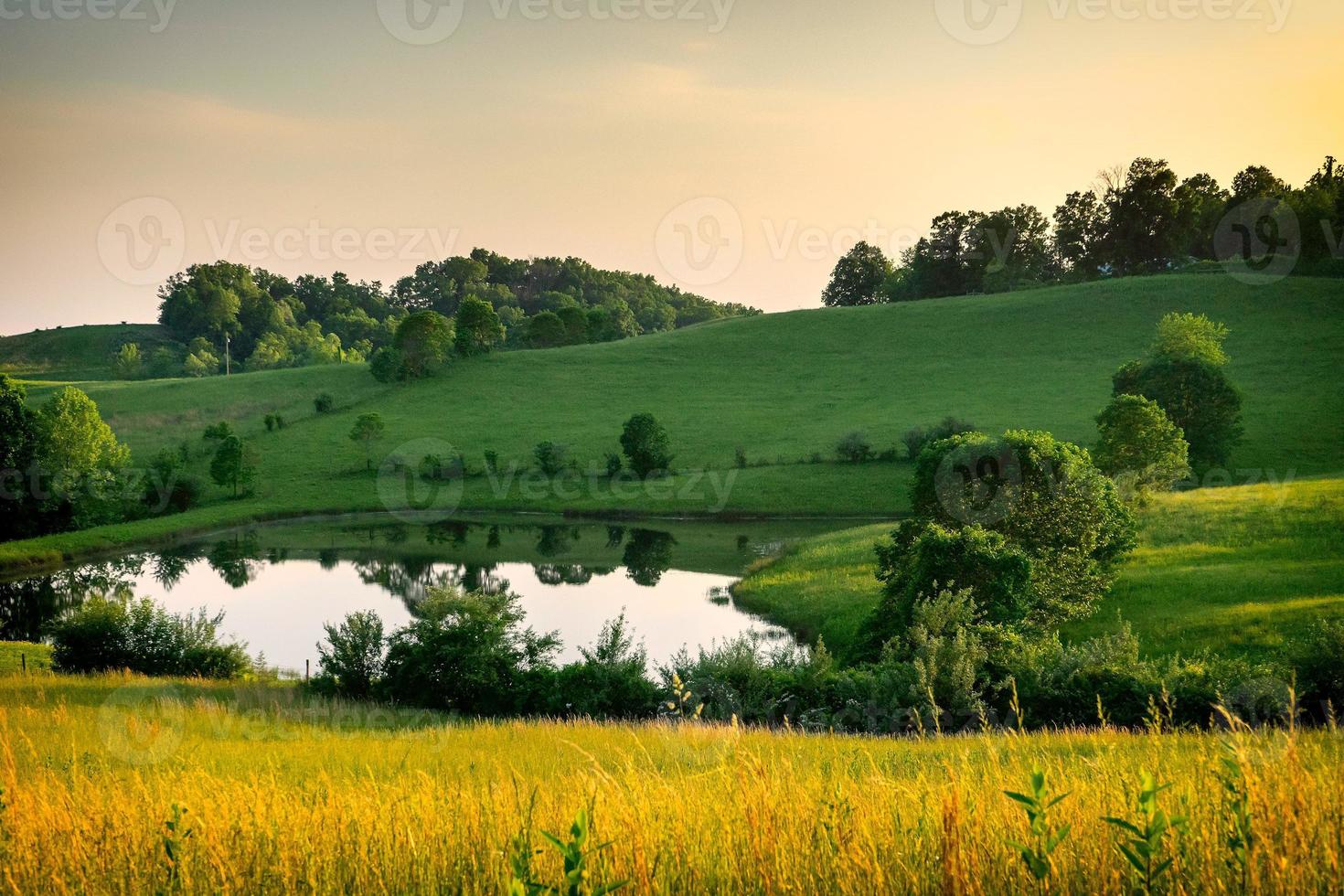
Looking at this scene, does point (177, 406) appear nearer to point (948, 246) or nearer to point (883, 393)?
point (883, 393)

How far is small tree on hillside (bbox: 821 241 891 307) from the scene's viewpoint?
12550 centimetres

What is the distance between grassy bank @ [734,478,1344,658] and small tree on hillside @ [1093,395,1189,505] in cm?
125

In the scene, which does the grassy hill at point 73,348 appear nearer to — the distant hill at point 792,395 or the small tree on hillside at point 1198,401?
the distant hill at point 792,395

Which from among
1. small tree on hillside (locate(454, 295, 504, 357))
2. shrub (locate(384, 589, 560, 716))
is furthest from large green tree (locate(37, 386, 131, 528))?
small tree on hillside (locate(454, 295, 504, 357))

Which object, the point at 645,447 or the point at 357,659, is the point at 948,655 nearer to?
the point at 357,659

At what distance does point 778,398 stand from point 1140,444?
1614 inches

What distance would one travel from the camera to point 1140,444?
3409 centimetres

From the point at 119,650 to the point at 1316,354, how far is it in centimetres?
7581

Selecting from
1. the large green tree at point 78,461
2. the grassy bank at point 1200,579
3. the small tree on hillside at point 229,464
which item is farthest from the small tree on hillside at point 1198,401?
the large green tree at point 78,461

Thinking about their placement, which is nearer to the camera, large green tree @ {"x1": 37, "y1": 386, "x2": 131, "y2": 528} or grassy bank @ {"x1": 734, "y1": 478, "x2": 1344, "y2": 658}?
grassy bank @ {"x1": 734, "y1": 478, "x2": 1344, "y2": 658}

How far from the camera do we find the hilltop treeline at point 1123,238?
3585 inches

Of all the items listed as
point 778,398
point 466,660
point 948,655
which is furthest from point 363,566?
point 778,398

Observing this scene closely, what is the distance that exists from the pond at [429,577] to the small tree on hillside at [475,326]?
38.9 metres

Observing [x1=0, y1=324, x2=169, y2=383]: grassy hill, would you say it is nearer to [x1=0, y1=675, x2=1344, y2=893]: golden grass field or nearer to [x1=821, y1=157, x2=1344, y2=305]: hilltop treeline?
[x1=821, y1=157, x2=1344, y2=305]: hilltop treeline
